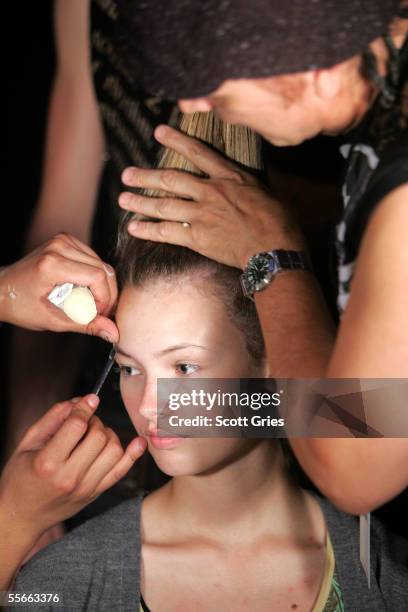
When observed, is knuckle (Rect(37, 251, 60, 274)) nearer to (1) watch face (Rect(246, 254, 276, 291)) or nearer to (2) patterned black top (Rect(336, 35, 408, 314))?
(1) watch face (Rect(246, 254, 276, 291))

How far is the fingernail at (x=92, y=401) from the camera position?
39.0 inches

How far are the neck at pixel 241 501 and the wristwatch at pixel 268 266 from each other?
292 millimetres

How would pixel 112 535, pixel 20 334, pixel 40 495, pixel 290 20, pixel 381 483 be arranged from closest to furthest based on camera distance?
1. pixel 290 20
2. pixel 381 483
3. pixel 40 495
4. pixel 112 535
5. pixel 20 334

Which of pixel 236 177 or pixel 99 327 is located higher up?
pixel 236 177

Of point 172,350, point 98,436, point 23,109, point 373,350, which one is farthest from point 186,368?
point 23,109

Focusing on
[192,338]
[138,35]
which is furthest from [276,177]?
[138,35]

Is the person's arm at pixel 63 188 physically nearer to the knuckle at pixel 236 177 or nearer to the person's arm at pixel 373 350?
the knuckle at pixel 236 177

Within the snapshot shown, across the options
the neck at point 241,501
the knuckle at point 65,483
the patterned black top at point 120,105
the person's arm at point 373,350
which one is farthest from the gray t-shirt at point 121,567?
the patterned black top at point 120,105

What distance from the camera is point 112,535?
106cm

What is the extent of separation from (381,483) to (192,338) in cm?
31

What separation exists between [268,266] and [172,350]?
0.17m

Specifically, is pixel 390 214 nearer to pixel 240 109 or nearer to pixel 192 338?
pixel 240 109

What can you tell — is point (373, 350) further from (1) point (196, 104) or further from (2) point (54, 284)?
(2) point (54, 284)

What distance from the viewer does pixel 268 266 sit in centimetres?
87
